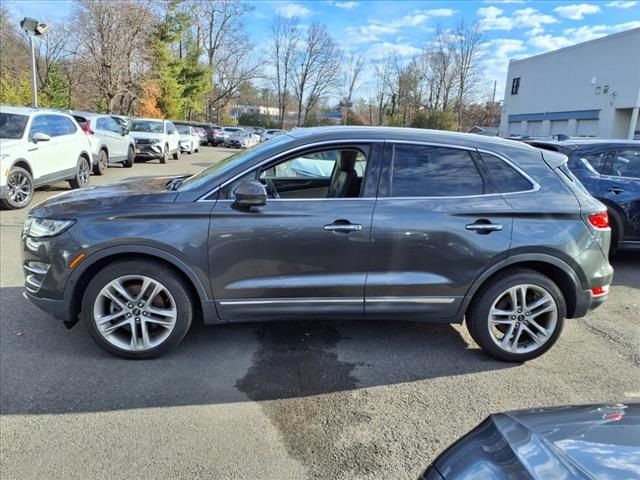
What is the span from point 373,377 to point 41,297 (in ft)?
8.17

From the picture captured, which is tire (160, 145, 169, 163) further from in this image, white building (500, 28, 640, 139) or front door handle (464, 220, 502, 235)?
white building (500, 28, 640, 139)

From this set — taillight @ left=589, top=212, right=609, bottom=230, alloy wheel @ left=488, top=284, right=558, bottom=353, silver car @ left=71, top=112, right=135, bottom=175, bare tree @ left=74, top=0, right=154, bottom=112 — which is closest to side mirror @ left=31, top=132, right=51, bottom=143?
silver car @ left=71, top=112, right=135, bottom=175

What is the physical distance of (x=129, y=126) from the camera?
18453mm

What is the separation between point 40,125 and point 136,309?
7.56 metres

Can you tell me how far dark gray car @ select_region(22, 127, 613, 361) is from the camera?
327cm

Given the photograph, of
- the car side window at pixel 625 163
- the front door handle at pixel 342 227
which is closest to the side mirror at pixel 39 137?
the front door handle at pixel 342 227

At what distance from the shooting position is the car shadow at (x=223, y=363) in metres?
3.04

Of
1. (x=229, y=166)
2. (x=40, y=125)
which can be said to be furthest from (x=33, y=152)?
(x=229, y=166)

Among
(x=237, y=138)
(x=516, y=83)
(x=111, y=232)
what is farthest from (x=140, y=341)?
(x=516, y=83)

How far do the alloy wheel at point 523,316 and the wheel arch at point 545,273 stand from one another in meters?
0.16

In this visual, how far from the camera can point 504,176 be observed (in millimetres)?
3518

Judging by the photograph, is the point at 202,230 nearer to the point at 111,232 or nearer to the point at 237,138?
Answer: the point at 111,232

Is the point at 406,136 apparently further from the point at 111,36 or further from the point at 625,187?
the point at 111,36

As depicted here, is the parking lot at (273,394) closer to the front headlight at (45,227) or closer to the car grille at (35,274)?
the car grille at (35,274)
